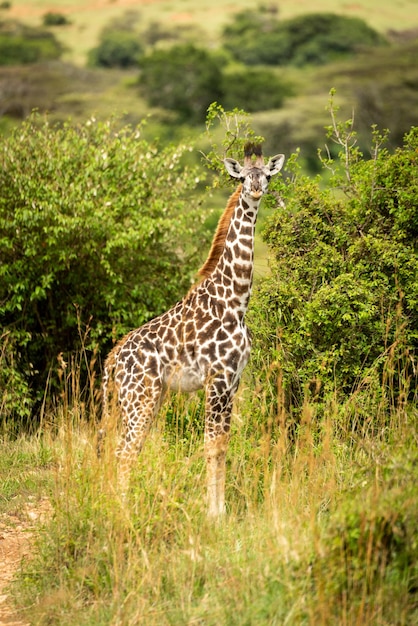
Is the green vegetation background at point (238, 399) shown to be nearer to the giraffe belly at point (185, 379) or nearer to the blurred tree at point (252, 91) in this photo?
the giraffe belly at point (185, 379)

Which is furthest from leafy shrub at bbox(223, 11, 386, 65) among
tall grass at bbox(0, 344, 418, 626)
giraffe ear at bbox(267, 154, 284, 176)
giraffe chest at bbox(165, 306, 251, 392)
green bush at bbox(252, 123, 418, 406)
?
tall grass at bbox(0, 344, 418, 626)

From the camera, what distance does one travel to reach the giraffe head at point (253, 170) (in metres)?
7.89

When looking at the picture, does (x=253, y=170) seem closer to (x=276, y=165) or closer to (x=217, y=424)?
(x=276, y=165)

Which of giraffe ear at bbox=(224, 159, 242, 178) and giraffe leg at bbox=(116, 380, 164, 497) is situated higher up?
giraffe ear at bbox=(224, 159, 242, 178)

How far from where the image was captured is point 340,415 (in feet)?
27.8

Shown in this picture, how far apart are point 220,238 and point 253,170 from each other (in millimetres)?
771

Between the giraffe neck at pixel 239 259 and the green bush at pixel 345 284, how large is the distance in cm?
89

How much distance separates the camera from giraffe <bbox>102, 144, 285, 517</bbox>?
25.7ft

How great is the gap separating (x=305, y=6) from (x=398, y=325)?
239ft

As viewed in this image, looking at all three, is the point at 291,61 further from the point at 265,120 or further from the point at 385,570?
the point at 385,570

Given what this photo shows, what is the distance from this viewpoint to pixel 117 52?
7138 centimetres

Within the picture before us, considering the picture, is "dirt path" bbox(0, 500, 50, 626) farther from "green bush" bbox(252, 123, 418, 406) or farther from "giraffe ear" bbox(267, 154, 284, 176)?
"giraffe ear" bbox(267, 154, 284, 176)

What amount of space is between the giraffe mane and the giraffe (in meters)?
0.02

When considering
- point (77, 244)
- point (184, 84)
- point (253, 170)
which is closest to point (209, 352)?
point (253, 170)
